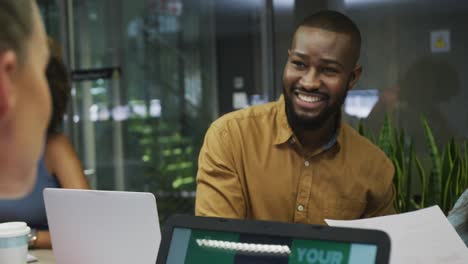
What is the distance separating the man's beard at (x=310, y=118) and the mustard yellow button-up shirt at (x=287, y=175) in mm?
38

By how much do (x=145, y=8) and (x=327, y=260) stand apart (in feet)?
14.7

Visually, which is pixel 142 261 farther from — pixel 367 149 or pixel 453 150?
pixel 453 150

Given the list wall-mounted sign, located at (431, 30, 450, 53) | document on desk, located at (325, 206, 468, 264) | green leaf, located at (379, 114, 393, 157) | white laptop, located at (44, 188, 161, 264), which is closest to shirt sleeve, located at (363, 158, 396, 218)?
document on desk, located at (325, 206, 468, 264)

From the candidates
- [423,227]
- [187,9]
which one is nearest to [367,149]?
[423,227]

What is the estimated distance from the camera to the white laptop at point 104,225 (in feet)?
3.91

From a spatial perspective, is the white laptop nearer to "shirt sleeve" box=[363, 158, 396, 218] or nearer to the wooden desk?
the wooden desk

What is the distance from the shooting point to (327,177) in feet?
5.92

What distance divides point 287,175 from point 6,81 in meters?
1.50

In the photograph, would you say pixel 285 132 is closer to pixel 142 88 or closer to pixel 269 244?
pixel 269 244

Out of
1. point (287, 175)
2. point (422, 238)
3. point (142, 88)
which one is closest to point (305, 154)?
point (287, 175)

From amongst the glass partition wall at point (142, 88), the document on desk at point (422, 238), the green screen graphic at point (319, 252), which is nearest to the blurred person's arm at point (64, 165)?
the document on desk at point (422, 238)

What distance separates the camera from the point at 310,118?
175 centimetres

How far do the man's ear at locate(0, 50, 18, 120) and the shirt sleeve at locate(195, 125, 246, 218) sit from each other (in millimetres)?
1361

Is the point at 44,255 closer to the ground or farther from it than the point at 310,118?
closer to the ground
